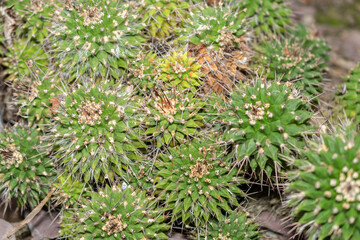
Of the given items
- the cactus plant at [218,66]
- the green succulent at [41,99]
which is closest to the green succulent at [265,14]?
the cactus plant at [218,66]

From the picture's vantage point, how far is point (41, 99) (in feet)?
14.6

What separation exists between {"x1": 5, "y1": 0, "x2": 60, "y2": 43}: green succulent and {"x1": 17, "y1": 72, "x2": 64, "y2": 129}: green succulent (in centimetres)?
59

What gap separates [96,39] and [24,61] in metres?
1.18

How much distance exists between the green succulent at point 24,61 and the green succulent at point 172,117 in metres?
1.59

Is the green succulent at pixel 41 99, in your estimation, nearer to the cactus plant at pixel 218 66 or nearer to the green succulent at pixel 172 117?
the green succulent at pixel 172 117

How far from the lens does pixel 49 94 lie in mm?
4438

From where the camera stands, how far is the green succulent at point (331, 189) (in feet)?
9.89

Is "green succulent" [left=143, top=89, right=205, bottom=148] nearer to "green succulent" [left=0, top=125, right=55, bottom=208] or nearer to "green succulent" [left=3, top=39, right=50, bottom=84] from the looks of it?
"green succulent" [left=0, top=125, right=55, bottom=208]

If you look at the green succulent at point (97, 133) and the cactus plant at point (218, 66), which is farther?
the cactus plant at point (218, 66)

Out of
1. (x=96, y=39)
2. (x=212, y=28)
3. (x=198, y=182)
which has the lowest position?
(x=198, y=182)

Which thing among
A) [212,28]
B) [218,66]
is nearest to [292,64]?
Result: [218,66]

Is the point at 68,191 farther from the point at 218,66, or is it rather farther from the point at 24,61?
the point at 218,66

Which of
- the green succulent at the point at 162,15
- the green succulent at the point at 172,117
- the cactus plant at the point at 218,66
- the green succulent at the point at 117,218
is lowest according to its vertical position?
the green succulent at the point at 117,218

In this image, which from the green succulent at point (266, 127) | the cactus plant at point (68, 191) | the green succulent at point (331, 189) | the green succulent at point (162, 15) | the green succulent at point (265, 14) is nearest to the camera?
the green succulent at point (331, 189)
